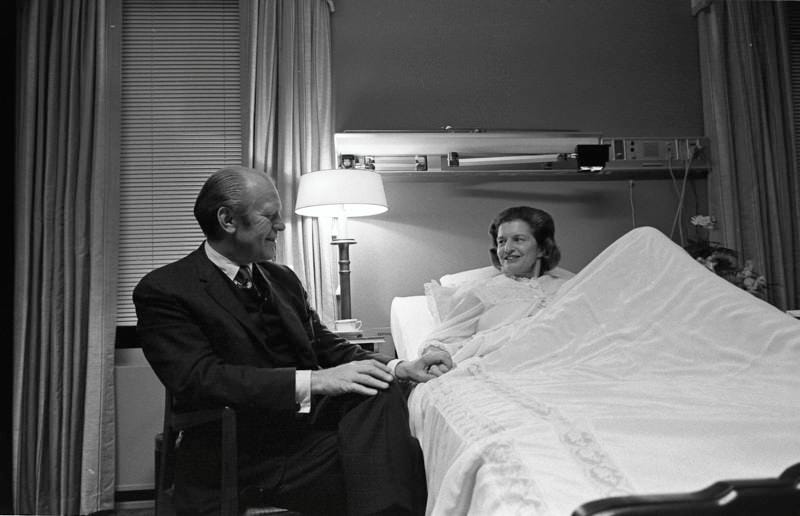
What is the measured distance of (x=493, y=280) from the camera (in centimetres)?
236

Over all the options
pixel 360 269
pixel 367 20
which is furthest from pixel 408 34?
pixel 360 269

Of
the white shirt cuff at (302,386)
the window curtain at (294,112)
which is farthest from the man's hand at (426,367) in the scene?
the window curtain at (294,112)

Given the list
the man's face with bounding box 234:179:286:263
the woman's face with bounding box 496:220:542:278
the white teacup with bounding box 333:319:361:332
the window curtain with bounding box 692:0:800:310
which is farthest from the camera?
the window curtain with bounding box 692:0:800:310

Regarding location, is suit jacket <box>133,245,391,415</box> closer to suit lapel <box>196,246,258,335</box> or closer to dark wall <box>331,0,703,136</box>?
suit lapel <box>196,246,258,335</box>

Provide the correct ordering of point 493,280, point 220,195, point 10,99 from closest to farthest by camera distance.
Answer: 1. point 220,195
2. point 493,280
3. point 10,99

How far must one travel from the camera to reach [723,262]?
2.76 m

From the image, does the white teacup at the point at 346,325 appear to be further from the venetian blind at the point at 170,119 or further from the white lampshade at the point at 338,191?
the venetian blind at the point at 170,119

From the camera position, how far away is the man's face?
1.49m

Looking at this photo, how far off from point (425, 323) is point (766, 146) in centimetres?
201

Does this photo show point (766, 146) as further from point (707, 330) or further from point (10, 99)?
point (10, 99)

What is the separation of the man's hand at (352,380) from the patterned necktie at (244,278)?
1.10 feet

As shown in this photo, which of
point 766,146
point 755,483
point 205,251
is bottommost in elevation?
point 755,483

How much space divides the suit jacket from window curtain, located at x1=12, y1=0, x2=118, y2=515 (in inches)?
62.7

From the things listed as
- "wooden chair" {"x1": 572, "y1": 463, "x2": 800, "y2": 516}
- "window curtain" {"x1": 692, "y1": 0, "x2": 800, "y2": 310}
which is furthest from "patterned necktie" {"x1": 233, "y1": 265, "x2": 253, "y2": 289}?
"window curtain" {"x1": 692, "y1": 0, "x2": 800, "y2": 310}
